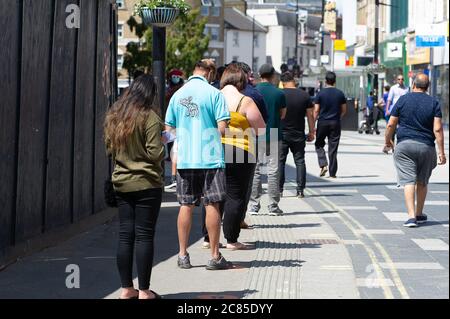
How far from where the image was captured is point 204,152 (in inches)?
360

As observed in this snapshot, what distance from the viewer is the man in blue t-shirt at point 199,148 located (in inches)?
360

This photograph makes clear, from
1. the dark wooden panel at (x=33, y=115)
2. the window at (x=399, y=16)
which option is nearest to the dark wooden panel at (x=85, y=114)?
the dark wooden panel at (x=33, y=115)

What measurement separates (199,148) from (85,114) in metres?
3.34

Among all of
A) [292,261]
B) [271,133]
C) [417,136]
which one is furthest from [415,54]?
[292,261]

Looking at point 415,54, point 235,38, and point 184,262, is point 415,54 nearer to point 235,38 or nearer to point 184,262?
point 184,262

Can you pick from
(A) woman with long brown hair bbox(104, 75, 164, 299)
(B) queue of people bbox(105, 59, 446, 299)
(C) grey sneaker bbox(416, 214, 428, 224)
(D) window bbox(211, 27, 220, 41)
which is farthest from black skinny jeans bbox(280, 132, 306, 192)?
(D) window bbox(211, 27, 220, 41)

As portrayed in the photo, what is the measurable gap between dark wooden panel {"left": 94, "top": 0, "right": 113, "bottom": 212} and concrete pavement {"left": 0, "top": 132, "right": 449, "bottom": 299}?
1.98 feet

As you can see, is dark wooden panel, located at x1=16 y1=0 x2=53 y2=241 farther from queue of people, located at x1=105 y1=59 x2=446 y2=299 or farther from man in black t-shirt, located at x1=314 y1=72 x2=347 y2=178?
man in black t-shirt, located at x1=314 y1=72 x2=347 y2=178

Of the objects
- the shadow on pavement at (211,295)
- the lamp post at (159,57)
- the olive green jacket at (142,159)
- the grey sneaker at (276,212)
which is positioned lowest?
the grey sneaker at (276,212)

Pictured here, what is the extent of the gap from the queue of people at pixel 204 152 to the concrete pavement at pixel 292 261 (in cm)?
35

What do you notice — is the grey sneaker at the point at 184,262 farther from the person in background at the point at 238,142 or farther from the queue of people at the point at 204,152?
the person in background at the point at 238,142

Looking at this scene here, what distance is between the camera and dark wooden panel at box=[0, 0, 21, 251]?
9.08m
